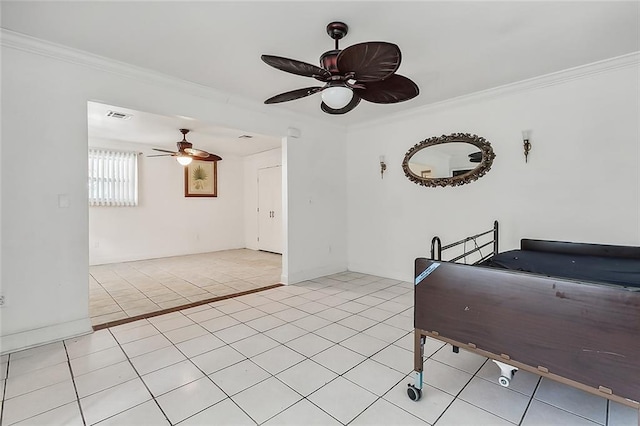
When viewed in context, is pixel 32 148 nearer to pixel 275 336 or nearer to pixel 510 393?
pixel 275 336

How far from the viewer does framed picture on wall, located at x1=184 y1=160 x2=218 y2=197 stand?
7.14 metres

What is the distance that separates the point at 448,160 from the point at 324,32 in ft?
8.12

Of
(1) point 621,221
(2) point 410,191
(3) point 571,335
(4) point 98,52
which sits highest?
(4) point 98,52

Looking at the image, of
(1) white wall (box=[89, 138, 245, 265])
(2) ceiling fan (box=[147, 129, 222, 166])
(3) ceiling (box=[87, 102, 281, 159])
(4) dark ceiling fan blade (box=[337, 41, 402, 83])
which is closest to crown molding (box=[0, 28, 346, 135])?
(3) ceiling (box=[87, 102, 281, 159])

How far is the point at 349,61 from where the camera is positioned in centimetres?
183

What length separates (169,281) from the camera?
15.1 ft

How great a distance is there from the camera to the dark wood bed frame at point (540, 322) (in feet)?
4.11

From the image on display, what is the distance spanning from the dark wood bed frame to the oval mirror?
96.0 inches

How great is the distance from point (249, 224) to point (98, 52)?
572 cm

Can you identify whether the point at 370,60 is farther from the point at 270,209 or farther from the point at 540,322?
the point at 270,209

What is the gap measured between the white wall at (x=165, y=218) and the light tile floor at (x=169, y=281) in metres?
0.36

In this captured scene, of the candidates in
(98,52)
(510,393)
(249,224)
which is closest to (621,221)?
(510,393)

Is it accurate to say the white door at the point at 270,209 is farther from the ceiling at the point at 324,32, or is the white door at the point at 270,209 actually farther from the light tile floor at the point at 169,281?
the ceiling at the point at 324,32

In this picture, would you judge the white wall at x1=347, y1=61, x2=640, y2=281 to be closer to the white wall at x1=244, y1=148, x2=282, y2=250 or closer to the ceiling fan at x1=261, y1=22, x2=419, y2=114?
the ceiling fan at x1=261, y1=22, x2=419, y2=114
